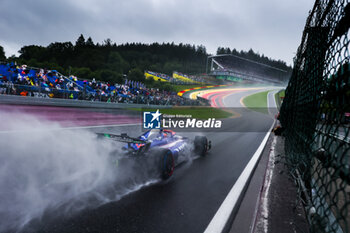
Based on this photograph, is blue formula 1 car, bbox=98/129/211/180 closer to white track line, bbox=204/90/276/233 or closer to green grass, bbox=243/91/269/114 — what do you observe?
white track line, bbox=204/90/276/233

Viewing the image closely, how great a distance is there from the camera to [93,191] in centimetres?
291

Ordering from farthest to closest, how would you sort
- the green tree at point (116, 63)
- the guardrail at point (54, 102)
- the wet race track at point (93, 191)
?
the green tree at point (116, 63), the guardrail at point (54, 102), the wet race track at point (93, 191)

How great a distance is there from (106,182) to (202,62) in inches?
5068

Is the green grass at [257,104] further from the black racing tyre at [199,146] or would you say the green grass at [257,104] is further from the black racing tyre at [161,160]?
the black racing tyre at [161,160]

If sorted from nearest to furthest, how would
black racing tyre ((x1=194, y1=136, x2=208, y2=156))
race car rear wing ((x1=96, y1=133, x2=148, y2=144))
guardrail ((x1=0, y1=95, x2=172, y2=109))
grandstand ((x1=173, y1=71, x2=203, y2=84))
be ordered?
race car rear wing ((x1=96, y1=133, x2=148, y2=144)) < black racing tyre ((x1=194, y1=136, x2=208, y2=156)) < guardrail ((x1=0, y1=95, x2=172, y2=109)) < grandstand ((x1=173, y1=71, x2=203, y2=84))

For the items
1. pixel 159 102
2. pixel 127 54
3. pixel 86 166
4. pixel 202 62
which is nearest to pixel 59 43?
pixel 127 54

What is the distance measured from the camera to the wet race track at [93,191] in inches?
88.0

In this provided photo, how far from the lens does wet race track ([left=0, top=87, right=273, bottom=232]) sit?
7.34ft

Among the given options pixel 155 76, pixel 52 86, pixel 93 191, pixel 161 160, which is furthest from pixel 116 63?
pixel 93 191

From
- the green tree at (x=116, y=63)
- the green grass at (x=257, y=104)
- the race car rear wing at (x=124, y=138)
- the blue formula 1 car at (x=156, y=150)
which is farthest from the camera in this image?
the green tree at (x=116, y=63)

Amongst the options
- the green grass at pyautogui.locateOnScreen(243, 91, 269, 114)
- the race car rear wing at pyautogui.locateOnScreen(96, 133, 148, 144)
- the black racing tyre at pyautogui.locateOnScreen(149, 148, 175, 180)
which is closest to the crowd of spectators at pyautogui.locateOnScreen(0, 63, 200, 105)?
the race car rear wing at pyautogui.locateOnScreen(96, 133, 148, 144)

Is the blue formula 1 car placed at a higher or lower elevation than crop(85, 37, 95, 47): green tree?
lower

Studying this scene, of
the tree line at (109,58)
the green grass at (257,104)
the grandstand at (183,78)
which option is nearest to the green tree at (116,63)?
the tree line at (109,58)

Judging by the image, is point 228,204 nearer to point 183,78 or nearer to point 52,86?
point 52,86
